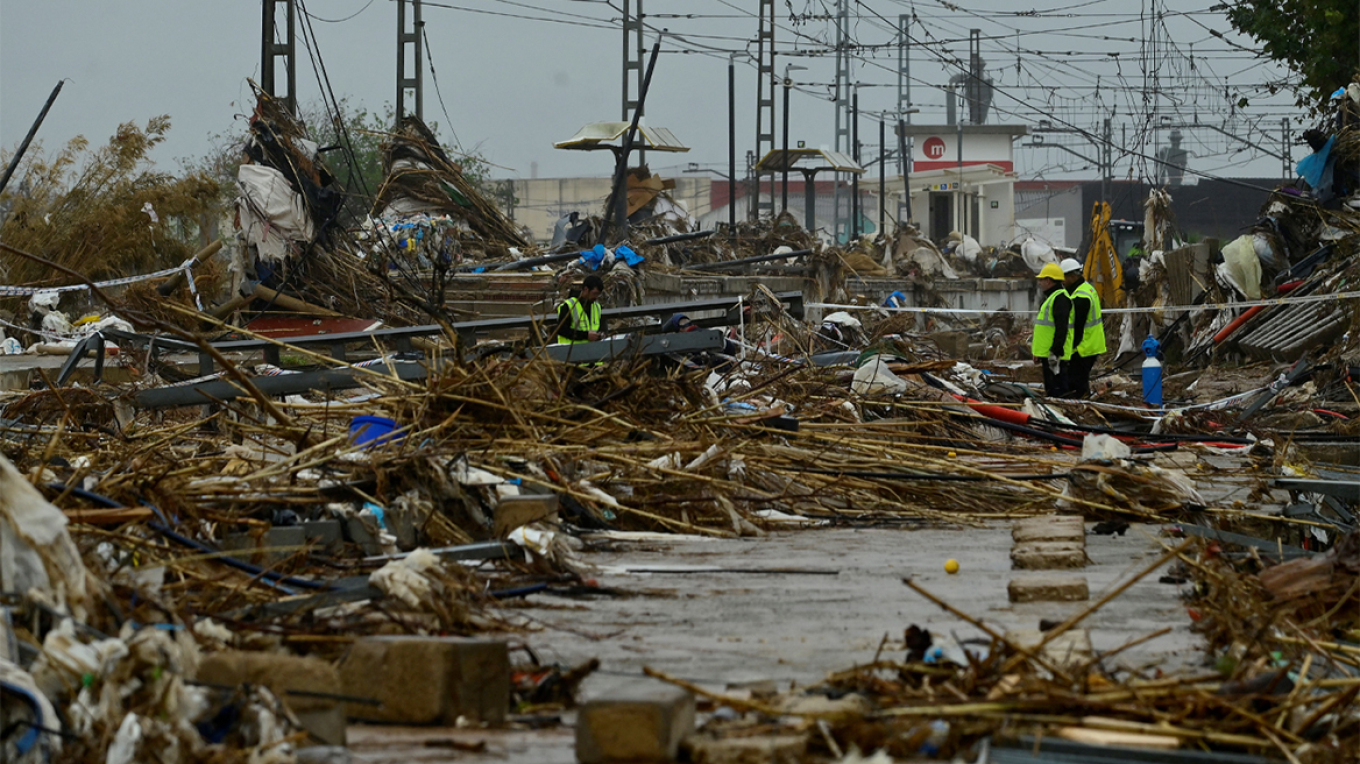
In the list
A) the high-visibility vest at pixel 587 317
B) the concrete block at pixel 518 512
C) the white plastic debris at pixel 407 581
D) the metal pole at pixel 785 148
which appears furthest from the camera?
the metal pole at pixel 785 148

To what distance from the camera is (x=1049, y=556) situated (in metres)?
5.73

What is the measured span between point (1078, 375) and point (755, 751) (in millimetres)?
11683

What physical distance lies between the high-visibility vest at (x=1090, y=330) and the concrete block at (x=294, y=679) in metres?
11.4

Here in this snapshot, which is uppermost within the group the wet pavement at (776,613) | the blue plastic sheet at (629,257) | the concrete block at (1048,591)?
the blue plastic sheet at (629,257)

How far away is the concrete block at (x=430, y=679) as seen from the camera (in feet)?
11.6

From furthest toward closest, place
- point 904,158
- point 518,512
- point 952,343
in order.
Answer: point 904,158, point 952,343, point 518,512

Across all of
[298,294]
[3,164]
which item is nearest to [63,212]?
[3,164]

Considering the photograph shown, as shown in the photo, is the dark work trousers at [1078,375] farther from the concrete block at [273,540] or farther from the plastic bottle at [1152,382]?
the concrete block at [273,540]

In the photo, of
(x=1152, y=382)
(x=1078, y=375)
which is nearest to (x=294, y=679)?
(x=1152, y=382)

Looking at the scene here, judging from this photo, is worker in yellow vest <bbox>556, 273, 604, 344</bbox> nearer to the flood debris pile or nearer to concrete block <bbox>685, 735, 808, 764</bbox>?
the flood debris pile

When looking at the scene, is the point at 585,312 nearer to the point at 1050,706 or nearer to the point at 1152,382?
the point at 1152,382

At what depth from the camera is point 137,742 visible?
3133mm

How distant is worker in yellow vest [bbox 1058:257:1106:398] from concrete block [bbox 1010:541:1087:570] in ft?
27.2

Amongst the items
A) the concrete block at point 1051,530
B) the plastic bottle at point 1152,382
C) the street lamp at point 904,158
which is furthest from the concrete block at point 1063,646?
the street lamp at point 904,158
